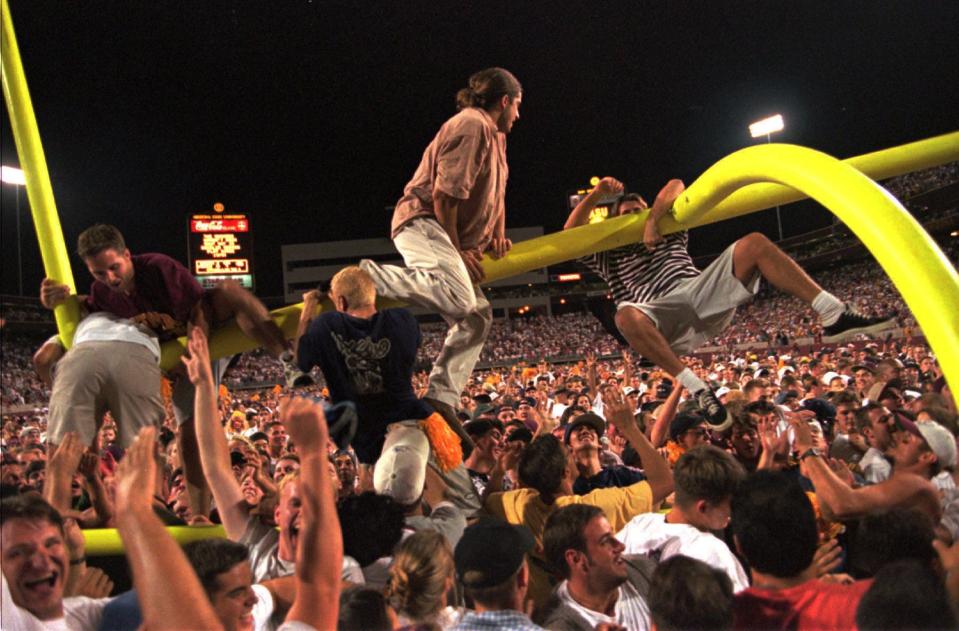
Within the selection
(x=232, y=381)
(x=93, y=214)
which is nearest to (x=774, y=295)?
(x=232, y=381)

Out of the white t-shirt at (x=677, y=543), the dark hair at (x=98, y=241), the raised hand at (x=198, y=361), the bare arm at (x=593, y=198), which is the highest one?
the bare arm at (x=593, y=198)

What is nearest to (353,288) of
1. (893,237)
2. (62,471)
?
(62,471)

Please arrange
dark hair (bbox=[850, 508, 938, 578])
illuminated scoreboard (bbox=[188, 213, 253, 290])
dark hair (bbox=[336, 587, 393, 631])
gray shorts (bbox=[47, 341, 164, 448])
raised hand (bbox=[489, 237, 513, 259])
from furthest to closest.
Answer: illuminated scoreboard (bbox=[188, 213, 253, 290]) → raised hand (bbox=[489, 237, 513, 259]) → gray shorts (bbox=[47, 341, 164, 448]) → dark hair (bbox=[850, 508, 938, 578]) → dark hair (bbox=[336, 587, 393, 631])

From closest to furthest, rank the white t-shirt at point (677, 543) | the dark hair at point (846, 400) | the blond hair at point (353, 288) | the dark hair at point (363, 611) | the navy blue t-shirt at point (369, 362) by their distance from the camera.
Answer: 1. the dark hair at point (363, 611)
2. the white t-shirt at point (677, 543)
3. the navy blue t-shirt at point (369, 362)
4. the blond hair at point (353, 288)
5. the dark hair at point (846, 400)

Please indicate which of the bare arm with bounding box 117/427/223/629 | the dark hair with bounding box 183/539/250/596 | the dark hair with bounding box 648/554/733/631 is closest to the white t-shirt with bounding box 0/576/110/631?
the dark hair with bounding box 183/539/250/596

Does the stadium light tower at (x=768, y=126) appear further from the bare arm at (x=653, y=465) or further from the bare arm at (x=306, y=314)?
the bare arm at (x=306, y=314)

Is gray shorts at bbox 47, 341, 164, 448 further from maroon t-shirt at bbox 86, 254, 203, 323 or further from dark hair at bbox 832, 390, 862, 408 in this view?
dark hair at bbox 832, 390, 862, 408

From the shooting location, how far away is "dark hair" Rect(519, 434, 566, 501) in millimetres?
3678

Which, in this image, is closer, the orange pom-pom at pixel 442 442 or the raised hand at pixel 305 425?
the raised hand at pixel 305 425

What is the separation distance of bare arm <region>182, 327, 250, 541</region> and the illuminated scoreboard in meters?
27.7

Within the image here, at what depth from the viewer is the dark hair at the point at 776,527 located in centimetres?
242

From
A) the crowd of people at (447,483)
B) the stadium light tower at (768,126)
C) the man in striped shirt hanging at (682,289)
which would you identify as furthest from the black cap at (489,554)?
the stadium light tower at (768,126)

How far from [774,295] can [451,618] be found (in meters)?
39.6

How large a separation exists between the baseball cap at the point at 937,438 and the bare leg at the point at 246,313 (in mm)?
3028
